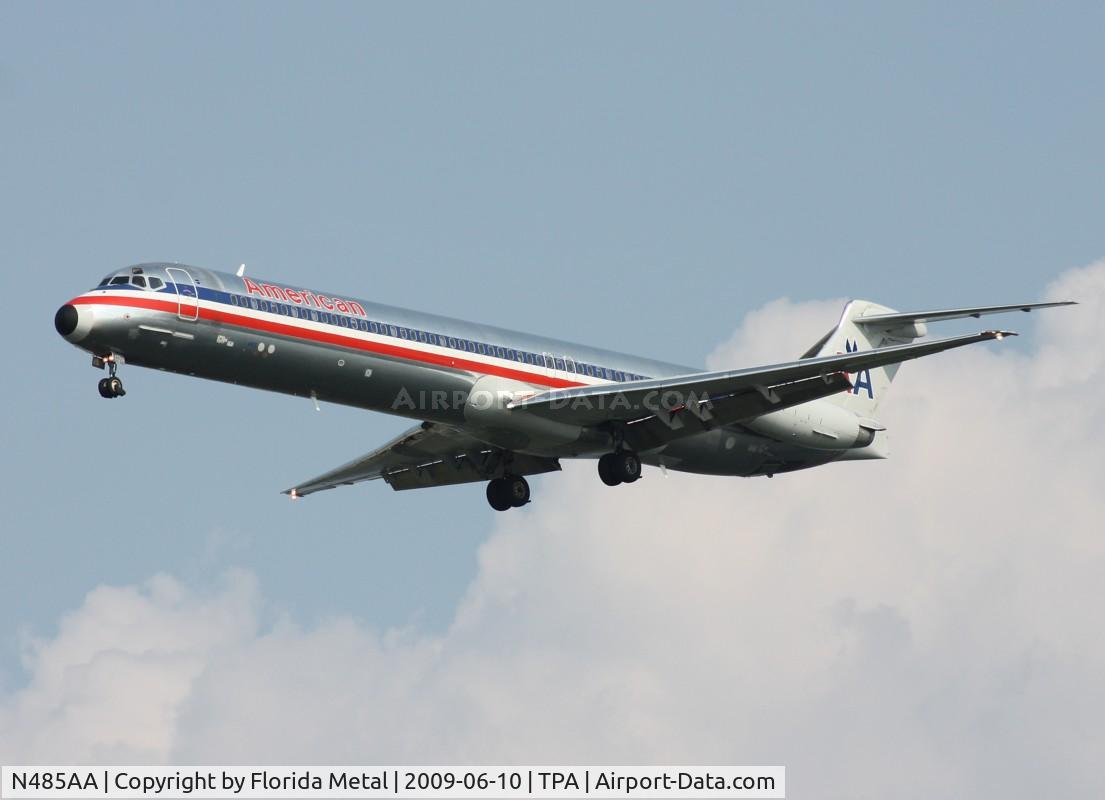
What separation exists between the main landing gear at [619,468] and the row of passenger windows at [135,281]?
1093 centimetres

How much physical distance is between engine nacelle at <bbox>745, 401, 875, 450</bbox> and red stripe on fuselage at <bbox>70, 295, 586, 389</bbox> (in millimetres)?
6868

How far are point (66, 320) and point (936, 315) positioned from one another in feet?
60.4

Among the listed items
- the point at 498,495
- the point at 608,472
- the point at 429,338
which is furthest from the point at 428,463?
the point at 429,338

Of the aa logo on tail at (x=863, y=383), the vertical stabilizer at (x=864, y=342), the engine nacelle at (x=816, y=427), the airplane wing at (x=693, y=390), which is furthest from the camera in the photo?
the aa logo on tail at (x=863, y=383)

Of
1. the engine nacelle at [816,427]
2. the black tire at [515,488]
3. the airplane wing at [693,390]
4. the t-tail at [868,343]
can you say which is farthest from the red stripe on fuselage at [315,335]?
the t-tail at [868,343]

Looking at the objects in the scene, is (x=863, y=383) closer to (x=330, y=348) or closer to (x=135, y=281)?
(x=330, y=348)

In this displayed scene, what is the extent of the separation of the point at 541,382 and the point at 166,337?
8513mm

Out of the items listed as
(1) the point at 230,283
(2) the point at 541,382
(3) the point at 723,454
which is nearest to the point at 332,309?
(1) the point at 230,283

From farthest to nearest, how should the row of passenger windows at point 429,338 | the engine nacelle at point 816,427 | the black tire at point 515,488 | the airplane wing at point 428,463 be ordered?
1. the black tire at point 515,488
2. the engine nacelle at point 816,427
3. the airplane wing at point 428,463
4. the row of passenger windows at point 429,338

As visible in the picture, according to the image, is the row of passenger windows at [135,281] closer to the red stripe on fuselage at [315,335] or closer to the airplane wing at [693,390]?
the red stripe on fuselage at [315,335]

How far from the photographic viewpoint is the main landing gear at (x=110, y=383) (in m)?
35.6

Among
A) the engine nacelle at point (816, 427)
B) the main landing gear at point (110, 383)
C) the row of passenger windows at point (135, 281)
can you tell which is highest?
the engine nacelle at point (816, 427)

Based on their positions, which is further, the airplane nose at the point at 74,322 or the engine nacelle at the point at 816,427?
the engine nacelle at the point at 816,427

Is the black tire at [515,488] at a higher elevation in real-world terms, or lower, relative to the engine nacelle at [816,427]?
lower
